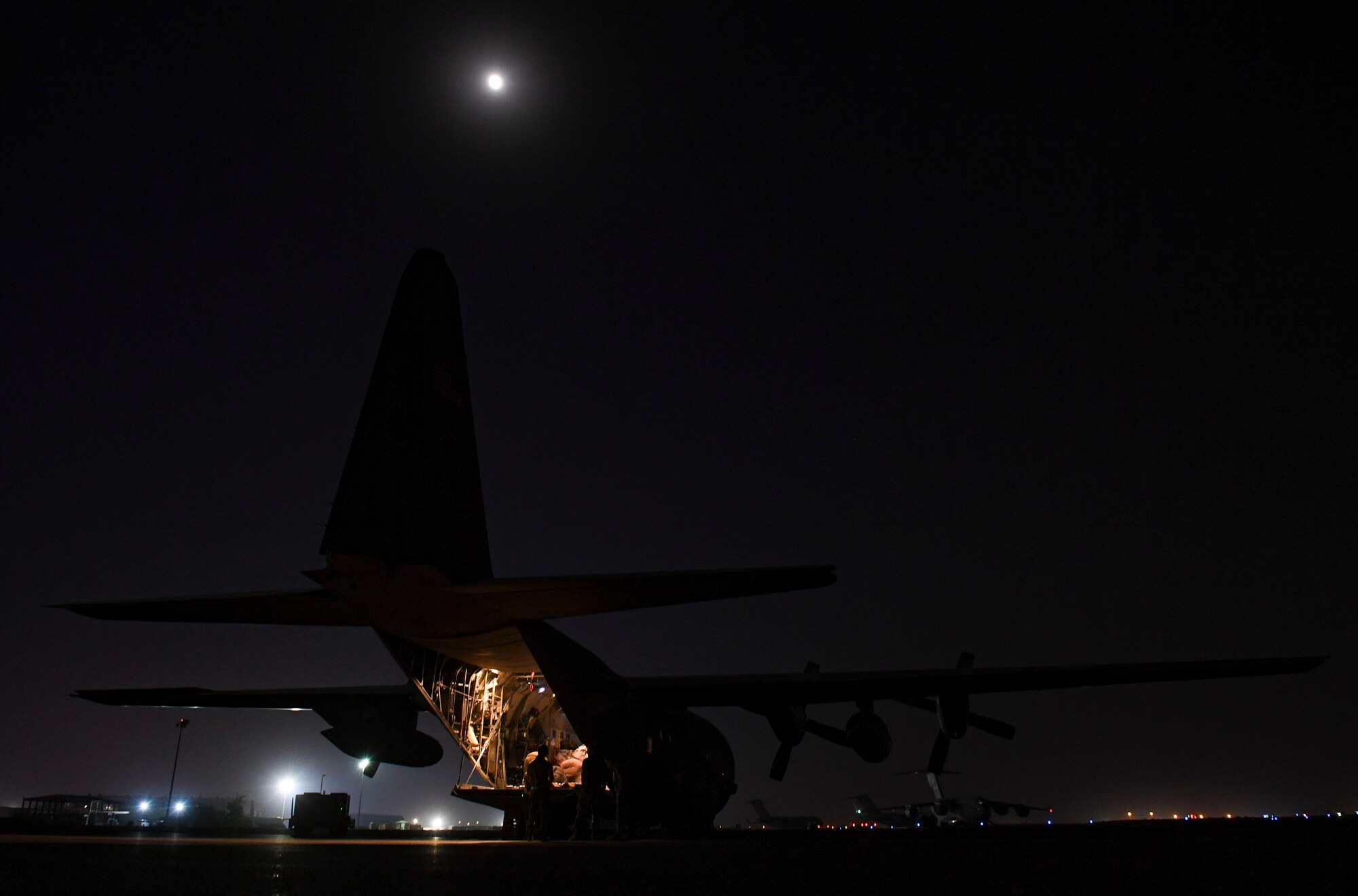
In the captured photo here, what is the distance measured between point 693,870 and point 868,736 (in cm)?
1390

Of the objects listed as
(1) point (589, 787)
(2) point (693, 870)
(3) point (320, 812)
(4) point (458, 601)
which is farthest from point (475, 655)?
(2) point (693, 870)

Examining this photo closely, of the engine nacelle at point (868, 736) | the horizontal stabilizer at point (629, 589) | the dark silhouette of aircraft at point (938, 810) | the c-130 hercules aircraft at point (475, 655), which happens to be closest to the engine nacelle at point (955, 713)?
the c-130 hercules aircraft at point (475, 655)

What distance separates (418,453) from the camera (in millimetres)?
11648

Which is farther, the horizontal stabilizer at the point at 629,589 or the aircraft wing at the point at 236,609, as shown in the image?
the aircraft wing at the point at 236,609

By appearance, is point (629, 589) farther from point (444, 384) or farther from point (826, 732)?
point (826, 732)

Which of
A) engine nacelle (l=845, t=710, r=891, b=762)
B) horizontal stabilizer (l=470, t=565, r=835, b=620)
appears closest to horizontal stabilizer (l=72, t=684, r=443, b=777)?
horizontal stabilizer (l=470, t=565, r=835, b=620)

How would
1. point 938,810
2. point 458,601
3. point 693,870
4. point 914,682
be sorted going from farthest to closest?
point 938,810
point 914,682
point 458,601
point 693,870

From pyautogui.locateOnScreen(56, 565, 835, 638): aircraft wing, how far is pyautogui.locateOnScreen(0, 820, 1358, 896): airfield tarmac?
2.89 metres

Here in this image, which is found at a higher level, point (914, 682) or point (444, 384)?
point (444, 384)

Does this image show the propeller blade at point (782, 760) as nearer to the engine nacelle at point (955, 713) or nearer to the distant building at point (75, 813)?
the engine nacelle at point (955, 713)

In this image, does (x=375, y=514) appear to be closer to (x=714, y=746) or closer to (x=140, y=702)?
(x=714, y=746)

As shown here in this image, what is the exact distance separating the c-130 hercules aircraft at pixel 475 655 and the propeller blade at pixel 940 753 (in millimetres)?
671

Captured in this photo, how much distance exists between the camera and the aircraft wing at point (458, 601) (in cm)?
A: 894

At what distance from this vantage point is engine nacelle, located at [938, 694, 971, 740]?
16359 millimetres
